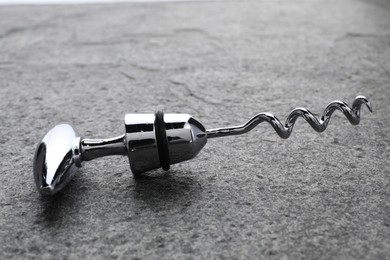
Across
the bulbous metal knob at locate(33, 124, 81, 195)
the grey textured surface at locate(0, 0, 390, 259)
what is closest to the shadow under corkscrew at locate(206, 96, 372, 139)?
the grey textured surface at locate(0, 0, 390, 259)

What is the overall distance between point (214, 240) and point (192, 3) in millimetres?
1221

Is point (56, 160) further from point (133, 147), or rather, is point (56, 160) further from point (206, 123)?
point (206, 123)

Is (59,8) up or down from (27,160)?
up

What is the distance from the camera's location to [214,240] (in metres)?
0.64

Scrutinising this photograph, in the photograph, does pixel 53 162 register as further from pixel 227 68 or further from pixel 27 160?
pixel 227 68

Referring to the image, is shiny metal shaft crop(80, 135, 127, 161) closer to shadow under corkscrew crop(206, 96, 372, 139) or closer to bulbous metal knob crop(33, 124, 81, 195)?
bulbous metal knob crop(33, 124, 81, 195)

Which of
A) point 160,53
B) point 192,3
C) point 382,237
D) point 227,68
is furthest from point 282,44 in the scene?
point 382,237

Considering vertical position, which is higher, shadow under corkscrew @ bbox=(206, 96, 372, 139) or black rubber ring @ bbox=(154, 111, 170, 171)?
black rubber ring @ bbox=(154, 111, 170, 171)

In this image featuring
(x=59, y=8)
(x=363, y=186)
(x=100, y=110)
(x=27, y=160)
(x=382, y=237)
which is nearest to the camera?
(x=382, y=237)

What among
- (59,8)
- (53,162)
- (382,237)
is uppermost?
(59,8)

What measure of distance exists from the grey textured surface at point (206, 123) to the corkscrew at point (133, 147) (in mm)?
46

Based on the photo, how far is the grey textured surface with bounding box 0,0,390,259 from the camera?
65cm

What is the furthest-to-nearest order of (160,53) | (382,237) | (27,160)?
(160,53) → (27,160) → (382,237)

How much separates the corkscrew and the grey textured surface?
5cm
